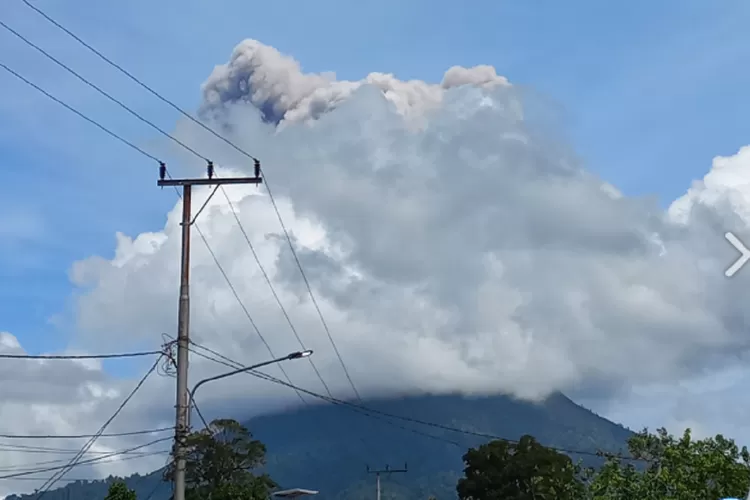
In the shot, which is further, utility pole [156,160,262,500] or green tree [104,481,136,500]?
green tree [104,481,136,500]

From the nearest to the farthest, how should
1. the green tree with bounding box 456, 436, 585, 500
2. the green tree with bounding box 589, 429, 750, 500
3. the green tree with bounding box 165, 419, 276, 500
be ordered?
the green tree with bounding box 589, 429, 750, 500 → the green tree with bounding box 165, 419, 276, 500 → the green tree with bounding box 456, 436, 585, 500

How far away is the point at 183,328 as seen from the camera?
32844 millimetres

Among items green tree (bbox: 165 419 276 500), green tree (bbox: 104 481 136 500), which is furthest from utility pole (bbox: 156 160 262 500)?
green tree (bbox: 165 419 276 500)

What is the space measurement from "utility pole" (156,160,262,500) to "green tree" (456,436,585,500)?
62125mm

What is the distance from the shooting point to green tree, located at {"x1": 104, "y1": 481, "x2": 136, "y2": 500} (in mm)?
47438

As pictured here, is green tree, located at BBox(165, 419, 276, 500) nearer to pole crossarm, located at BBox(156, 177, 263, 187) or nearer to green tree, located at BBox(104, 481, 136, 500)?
green tree, located at BBox(104, 481, 136, 500)

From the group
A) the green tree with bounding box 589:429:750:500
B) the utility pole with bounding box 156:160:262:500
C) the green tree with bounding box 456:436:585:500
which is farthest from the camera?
the green tree with bounding box 456:436:585:500

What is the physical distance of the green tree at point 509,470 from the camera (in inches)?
3674

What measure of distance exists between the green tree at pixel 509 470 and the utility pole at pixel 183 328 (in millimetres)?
62125

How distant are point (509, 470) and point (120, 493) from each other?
5334 cm

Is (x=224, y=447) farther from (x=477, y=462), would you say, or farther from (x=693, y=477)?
(x=693, y=477)

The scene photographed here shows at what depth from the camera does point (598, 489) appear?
49969 mm

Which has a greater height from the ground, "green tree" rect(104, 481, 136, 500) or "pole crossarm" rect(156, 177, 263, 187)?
"pole crossarm" rect(156, 177, 263, 187)

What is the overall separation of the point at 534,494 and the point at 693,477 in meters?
45.7
